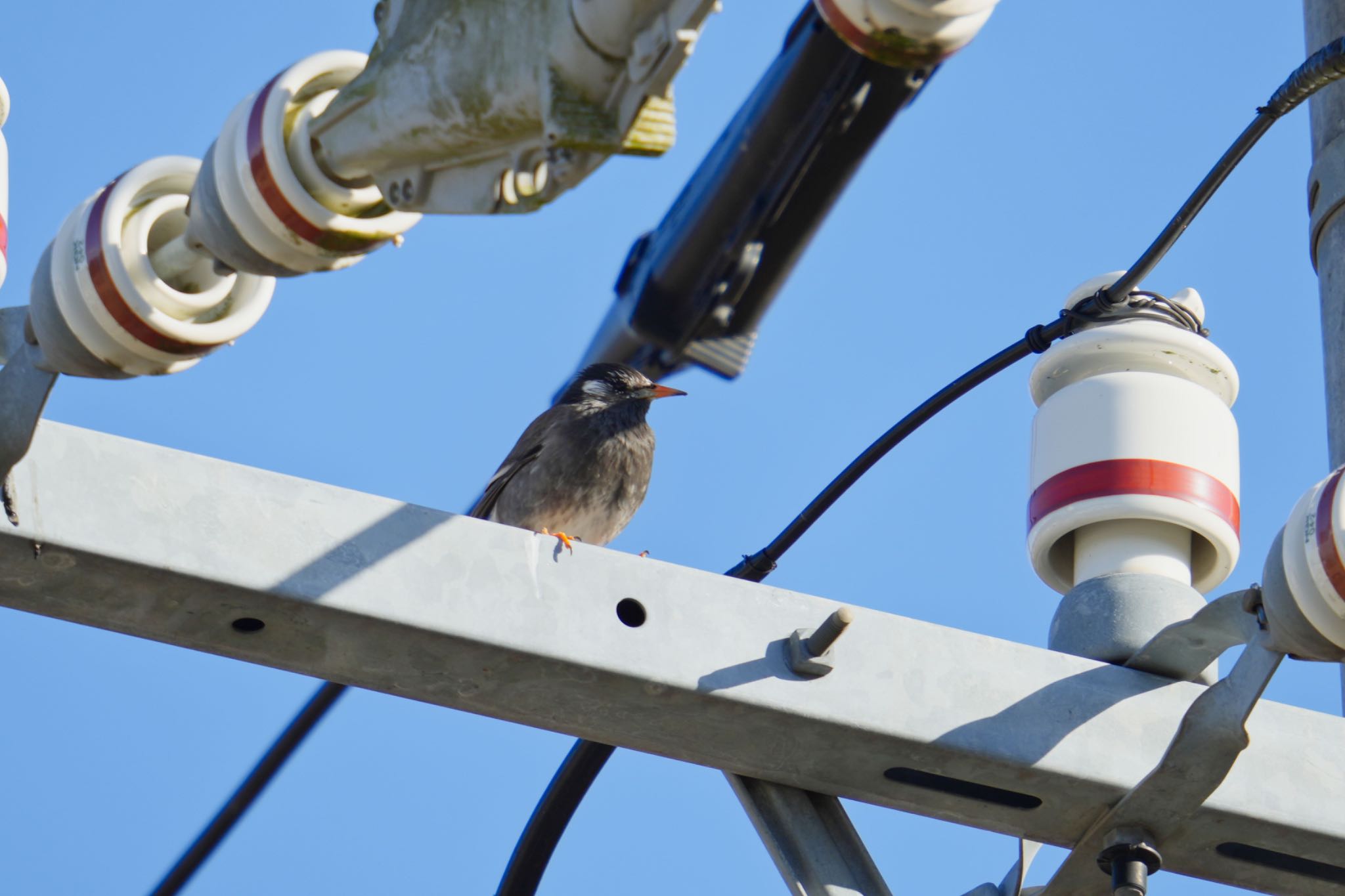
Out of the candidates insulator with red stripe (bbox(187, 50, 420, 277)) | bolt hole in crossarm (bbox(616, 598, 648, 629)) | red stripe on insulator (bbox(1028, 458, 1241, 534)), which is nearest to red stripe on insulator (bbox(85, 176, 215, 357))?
insulator with red stripe (bbox(187, 50, 420, 277))

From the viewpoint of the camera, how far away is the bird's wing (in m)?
7.30

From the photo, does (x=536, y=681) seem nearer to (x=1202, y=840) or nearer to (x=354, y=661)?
(x=354, y=661)

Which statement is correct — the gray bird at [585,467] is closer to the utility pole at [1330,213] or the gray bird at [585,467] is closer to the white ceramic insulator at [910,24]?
the utility pole at [1330,213]

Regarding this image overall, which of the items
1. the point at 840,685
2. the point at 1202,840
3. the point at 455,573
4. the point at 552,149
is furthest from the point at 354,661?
the point at 1202,840

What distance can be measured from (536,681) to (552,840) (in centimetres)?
72

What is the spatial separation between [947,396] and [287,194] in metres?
1.80

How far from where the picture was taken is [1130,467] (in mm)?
3744

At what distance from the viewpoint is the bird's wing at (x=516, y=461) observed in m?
7.30

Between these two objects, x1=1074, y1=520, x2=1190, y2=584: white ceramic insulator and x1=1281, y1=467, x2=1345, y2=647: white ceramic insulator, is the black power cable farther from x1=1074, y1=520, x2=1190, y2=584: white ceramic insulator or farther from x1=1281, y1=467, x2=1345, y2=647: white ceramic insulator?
x1=1281, y1=467, x2=1345, y2=647: white ceramic insulator

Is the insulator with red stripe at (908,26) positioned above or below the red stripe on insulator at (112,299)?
below

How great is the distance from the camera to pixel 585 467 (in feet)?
23.4

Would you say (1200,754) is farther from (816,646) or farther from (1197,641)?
(816,646)

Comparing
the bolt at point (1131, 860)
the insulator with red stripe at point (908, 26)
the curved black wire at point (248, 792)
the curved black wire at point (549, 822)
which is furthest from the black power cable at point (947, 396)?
the insulator with red stripe at point (908, 26)

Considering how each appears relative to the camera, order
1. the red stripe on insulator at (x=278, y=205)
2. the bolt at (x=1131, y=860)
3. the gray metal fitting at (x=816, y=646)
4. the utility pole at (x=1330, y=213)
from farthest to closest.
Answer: the utility pole at (x=1330, y=213) → the bolt at (x=1131, y=860) → the gray metal fitting at (x=816, y=646) → the red stripe on insulator at (x=278, y=205)
